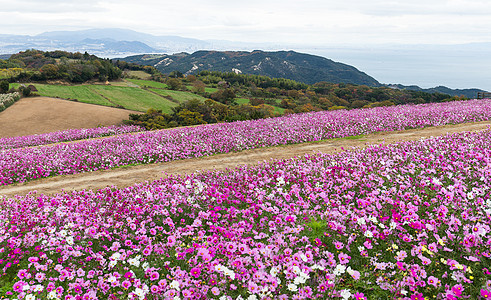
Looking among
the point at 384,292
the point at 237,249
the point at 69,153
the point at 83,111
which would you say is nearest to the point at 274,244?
the point at 237,249

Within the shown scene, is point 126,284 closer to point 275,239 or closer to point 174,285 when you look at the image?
point 174,285

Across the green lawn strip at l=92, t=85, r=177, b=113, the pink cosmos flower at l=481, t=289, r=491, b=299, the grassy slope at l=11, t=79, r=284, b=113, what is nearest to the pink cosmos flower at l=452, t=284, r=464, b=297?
the pink cosmos flower at l=481, t=289, r=491, b=299

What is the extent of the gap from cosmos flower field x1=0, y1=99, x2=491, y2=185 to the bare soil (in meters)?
25.2

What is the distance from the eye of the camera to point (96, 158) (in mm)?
15922

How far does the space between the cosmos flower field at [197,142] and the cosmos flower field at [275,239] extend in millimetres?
7949

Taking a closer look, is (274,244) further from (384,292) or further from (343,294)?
(384,292)

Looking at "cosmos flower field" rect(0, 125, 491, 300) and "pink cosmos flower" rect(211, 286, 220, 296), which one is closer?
"pink cosmos flower" rect(211, 286, 220, 296)

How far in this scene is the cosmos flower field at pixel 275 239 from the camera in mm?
3867

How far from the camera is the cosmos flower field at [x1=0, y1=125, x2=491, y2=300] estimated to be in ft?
12.7

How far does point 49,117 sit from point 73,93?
24.6 metres

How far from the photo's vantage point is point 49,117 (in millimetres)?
44500

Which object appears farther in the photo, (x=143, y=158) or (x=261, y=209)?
(x=143, y=158)

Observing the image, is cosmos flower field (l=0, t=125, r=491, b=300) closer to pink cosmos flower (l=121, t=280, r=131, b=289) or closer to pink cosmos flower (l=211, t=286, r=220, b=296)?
pink cosmos flower (l=121, t=280, r=131, b=289)

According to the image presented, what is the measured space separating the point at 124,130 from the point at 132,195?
3022 centimetres
